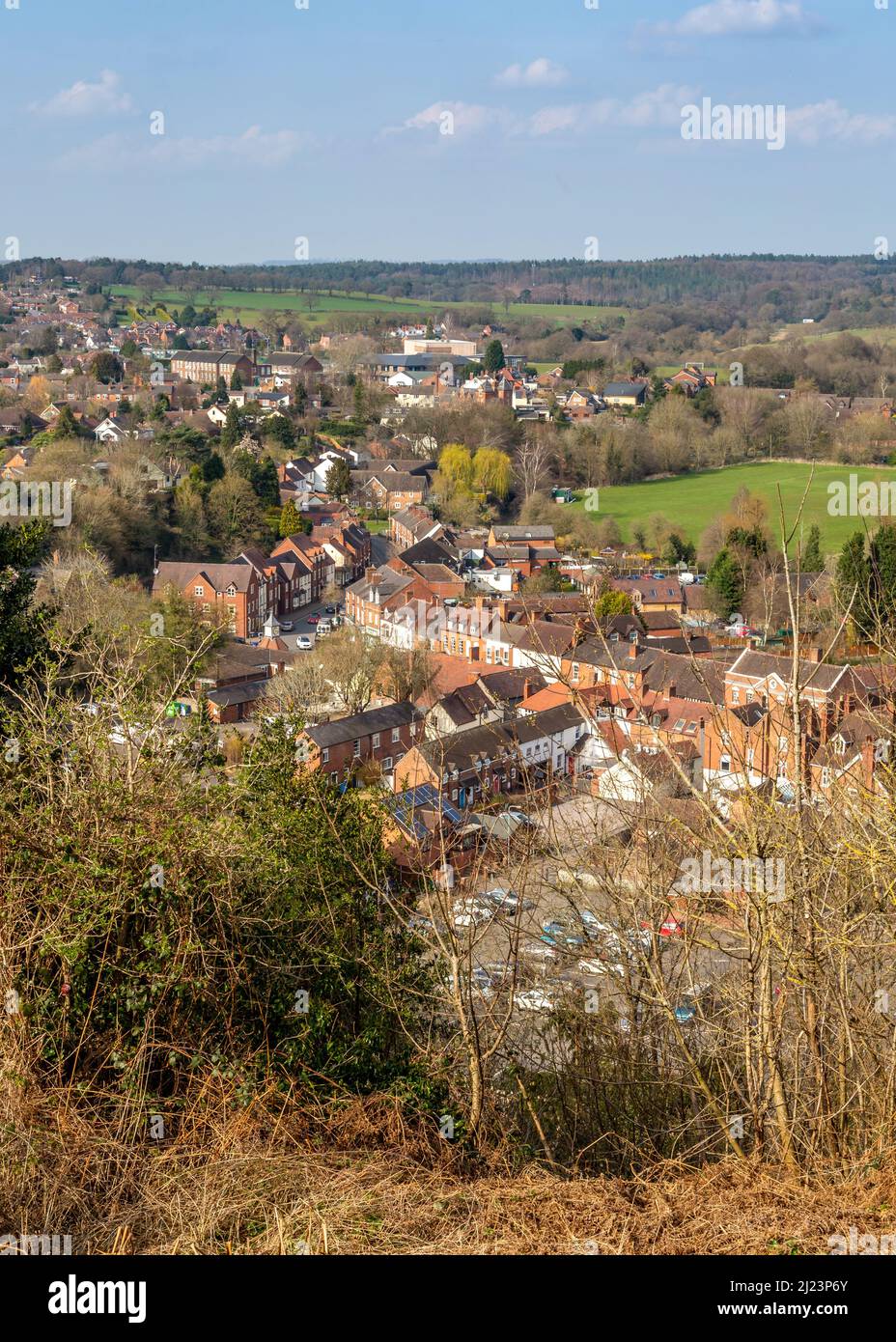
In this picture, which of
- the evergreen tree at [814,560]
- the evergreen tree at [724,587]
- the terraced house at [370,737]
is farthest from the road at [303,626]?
the evergreen tree at [814,560]

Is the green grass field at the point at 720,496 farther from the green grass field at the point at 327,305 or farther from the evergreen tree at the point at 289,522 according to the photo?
the green grass field at the point at 327,305

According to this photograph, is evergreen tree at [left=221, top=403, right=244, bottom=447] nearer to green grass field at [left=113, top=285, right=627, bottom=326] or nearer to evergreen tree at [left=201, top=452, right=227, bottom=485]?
evergreen tree at [left=201, top=452, right=227, bottom=485]

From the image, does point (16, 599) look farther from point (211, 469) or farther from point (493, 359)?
point (493, 359)

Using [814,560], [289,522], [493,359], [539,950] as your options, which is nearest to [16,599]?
[539,950]

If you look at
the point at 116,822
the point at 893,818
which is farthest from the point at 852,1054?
the point at 116,822
